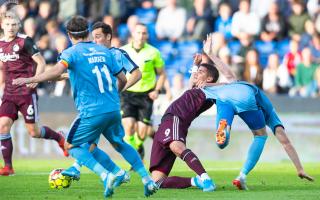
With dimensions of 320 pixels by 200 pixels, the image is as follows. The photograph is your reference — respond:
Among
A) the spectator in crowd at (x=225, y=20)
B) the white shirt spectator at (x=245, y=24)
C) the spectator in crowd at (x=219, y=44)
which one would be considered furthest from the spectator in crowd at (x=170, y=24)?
the spectator in crowd at (x=219, y=44)

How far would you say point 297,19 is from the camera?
25703mm

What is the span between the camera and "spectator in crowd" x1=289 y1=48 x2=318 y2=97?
23719 millimetres

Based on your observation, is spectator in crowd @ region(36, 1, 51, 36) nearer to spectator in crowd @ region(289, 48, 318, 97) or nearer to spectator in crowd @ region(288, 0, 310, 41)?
spectator in crowd @ region(288, 0, 310, 41)

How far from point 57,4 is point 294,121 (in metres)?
7.32

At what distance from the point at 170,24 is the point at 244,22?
185 centimetres

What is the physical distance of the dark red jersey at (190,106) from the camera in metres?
13.6

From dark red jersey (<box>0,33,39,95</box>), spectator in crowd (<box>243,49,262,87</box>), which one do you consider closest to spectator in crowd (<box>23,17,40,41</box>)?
spectator in crowd (<box>243,49,262,87</box>)

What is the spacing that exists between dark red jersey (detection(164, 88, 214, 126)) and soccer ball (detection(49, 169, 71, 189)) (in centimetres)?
160

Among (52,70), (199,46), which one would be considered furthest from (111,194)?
(199,46)

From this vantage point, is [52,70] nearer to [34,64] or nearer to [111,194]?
[111,194]

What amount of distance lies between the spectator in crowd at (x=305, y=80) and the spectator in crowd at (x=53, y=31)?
589cm

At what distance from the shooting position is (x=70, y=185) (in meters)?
14.3

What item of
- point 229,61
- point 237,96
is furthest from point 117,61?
point 229,61

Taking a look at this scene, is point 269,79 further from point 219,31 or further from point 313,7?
point 313,7
